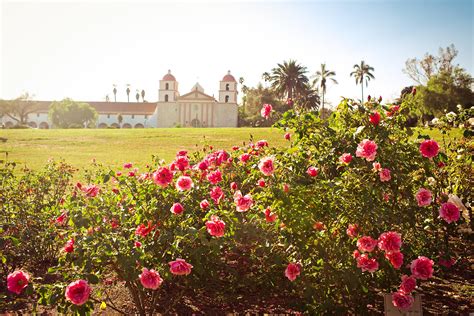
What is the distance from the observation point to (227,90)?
230 feet

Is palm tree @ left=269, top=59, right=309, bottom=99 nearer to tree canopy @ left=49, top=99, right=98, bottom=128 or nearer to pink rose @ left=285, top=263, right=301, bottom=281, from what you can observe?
tree canopy @ left=49, top=99, right=98, bottom=128

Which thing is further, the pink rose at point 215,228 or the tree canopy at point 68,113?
the tree canopy at point 68,113

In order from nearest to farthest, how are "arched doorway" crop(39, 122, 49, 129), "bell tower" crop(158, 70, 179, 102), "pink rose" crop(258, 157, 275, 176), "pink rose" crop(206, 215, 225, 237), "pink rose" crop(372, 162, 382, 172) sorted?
1. "pink rose" crop(206, 215, 225, 237)
2. "pink rose" crop(258, 157, 275, 176)
3. "pink rose" crop(372, 162, 382, 172)
4. "bell tower" crop(158, 70, 179, 102)
5. "arched doorway" crop(39, 122, 49, 129)

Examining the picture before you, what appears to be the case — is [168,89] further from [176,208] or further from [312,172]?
[176,208]

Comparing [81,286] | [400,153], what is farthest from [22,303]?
[400,153]

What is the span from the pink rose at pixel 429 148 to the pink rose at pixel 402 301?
1.01 meters

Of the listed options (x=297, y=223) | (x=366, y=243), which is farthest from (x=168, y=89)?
(x=366, y=243)

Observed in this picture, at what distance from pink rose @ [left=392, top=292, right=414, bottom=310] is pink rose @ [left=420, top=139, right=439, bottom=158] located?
101cm

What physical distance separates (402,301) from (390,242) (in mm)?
427

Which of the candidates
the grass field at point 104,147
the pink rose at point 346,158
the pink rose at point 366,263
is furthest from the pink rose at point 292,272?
the grass field at point 104,147

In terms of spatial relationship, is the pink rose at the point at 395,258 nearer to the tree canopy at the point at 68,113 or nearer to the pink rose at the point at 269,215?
the pink rose at the point at 269,215

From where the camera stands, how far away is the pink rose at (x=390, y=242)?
2631mm

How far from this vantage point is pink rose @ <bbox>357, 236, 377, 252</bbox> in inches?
105

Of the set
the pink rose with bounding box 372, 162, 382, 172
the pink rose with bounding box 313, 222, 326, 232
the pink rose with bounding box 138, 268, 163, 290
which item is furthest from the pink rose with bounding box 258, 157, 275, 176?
the pink rose with bounding box 138, 268, 163, 290
